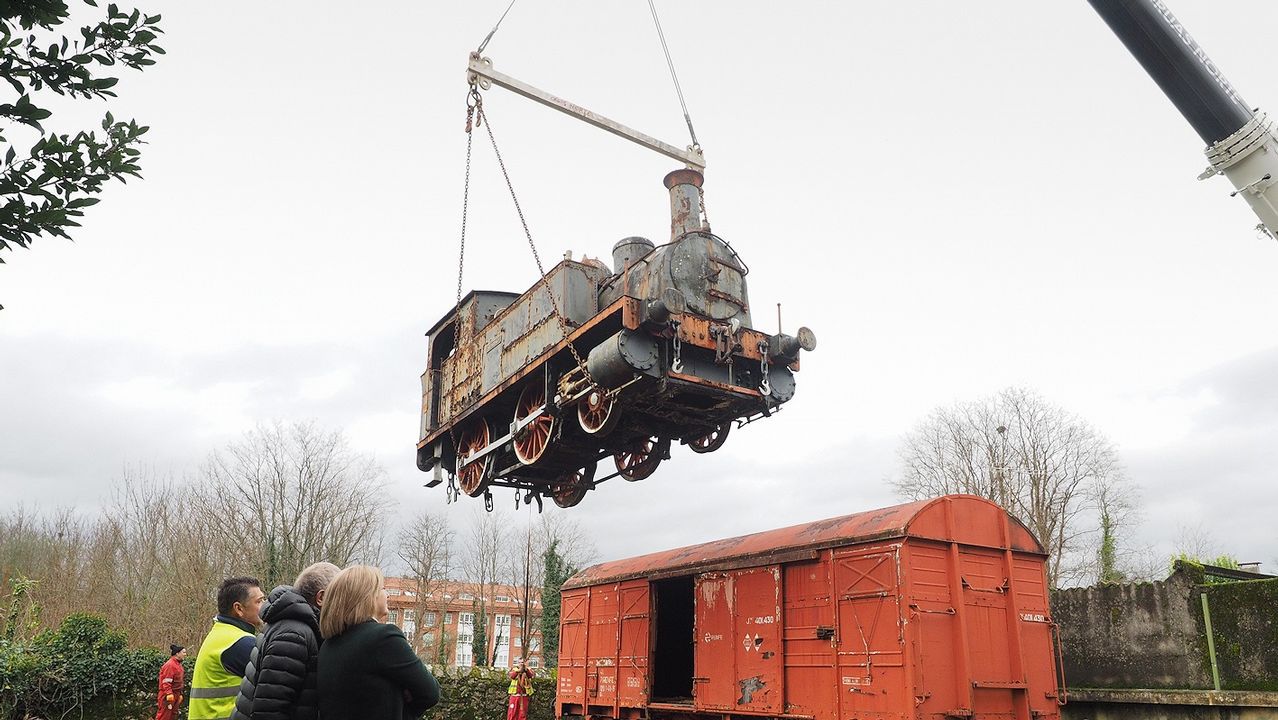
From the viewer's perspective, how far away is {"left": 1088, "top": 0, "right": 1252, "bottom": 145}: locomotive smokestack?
646cm

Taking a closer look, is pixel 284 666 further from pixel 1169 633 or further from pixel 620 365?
pixel 1169 633

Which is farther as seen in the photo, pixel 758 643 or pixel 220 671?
pixel 758 643

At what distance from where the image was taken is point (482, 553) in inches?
1921

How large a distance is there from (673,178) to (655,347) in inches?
98.8

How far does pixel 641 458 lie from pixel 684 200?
348cm

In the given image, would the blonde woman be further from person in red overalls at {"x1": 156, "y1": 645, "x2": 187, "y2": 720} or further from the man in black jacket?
person in red overalls at {"x1": 156, "y1": 645, "x2": 187, "y2": 720}

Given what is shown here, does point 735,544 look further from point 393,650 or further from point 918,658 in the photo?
point 393,650

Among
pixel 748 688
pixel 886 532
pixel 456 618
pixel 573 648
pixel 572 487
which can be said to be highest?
pixel 572 487

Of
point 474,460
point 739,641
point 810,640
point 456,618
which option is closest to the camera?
point 810,640

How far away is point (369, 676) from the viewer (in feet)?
9.75

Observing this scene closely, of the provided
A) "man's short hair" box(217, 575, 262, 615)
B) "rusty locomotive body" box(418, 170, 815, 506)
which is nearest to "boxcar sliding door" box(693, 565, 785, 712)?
"rusty locomotive body" box(418, 170, 815, 506)

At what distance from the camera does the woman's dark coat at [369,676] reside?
9.75 feet

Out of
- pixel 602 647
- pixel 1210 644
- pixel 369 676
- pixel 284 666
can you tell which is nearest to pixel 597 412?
pixel 602 647

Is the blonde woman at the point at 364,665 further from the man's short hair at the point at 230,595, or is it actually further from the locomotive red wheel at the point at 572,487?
the locomotive red wheel at the point at 572,487
